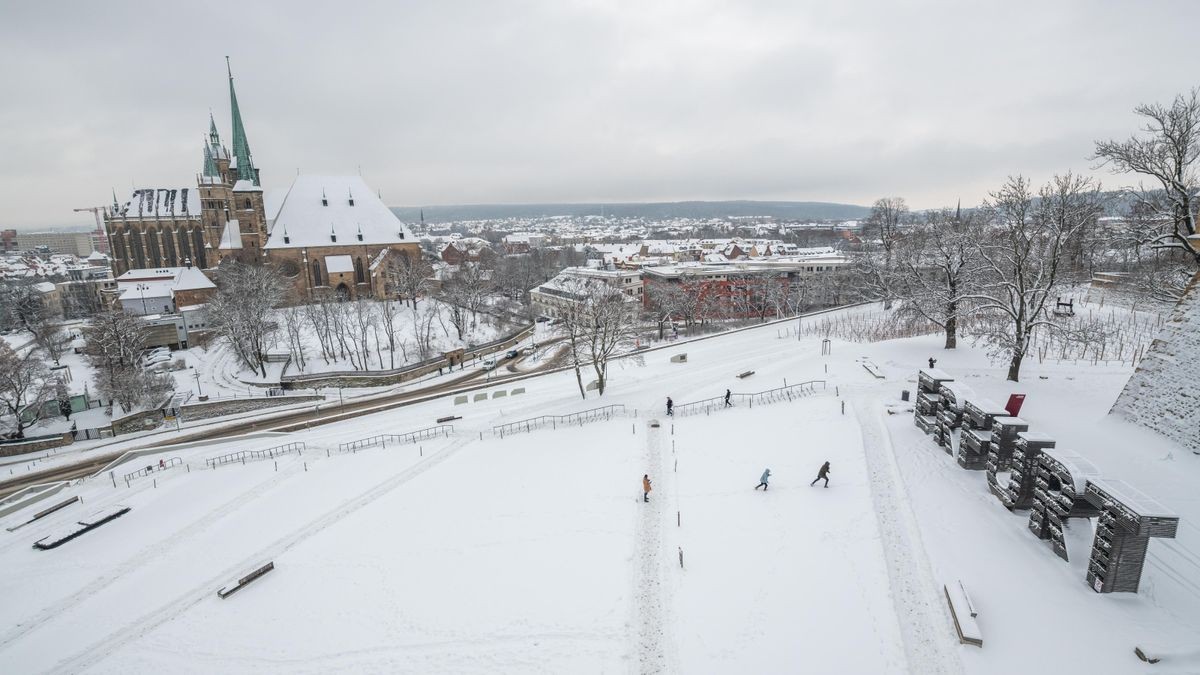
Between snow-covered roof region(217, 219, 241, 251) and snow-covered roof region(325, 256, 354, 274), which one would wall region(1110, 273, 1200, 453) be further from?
snow-covered roof region(217, 219, 241, 251)

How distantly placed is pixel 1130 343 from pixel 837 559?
26528 millimetres

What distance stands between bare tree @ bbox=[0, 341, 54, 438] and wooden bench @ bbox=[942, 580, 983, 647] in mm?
48324

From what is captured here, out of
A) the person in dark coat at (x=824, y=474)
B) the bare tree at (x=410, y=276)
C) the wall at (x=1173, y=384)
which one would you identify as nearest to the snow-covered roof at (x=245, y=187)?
the bare tree at (x=410, y=276)

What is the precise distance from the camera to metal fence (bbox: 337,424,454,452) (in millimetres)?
25094

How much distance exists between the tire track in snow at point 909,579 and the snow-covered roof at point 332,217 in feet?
190

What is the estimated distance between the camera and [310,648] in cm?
1238

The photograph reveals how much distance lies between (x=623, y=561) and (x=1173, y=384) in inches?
662

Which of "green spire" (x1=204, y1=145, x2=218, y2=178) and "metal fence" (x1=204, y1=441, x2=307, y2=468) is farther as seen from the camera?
"green spire" (x1=204, y1=145, x2=218, y2=178)

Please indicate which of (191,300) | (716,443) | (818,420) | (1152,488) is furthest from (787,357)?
(191,300)

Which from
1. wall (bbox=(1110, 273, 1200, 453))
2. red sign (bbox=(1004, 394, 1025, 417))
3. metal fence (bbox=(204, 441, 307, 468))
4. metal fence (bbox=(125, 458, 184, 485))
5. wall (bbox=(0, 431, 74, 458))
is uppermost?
wall (bbox=(1110, 273, 1200, 453))

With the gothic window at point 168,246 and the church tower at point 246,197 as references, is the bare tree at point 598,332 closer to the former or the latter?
the church tower at point 246,197

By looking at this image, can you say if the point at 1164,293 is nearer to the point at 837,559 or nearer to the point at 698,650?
the point at 837,559

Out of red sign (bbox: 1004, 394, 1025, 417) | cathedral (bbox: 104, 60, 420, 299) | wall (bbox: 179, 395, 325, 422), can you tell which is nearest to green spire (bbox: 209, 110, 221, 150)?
cathedral (bbox: 104, 60, 420, 299)

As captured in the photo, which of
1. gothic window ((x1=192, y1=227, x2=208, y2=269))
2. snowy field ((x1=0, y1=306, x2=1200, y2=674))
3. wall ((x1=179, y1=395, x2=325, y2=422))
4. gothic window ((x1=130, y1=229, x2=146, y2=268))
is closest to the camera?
snowy field ((x1=0, y1=306, x2=1200, y2=674))
